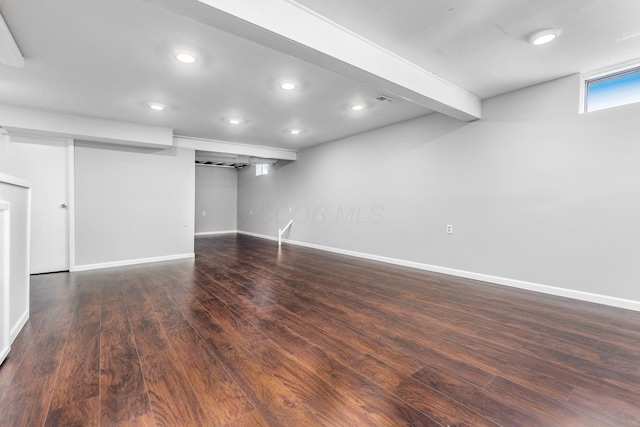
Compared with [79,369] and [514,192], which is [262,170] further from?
[79,369]

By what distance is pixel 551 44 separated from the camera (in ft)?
8.24

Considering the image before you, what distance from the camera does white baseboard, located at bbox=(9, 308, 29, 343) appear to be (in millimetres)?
2145

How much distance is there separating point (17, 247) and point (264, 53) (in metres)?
2.62

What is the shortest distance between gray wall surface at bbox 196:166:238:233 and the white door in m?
4.82

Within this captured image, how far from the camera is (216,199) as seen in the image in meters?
9.87

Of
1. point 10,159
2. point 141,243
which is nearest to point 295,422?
point 141,243

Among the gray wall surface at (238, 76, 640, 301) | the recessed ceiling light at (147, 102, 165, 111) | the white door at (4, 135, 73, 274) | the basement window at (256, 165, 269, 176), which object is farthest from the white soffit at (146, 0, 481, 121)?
the basement window at (256, 165, 269, 176)

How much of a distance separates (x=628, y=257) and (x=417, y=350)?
103 inches

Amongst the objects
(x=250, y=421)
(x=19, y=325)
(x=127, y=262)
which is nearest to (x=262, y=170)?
(x=127, y=262)

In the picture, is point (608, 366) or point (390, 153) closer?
point (608, 366)

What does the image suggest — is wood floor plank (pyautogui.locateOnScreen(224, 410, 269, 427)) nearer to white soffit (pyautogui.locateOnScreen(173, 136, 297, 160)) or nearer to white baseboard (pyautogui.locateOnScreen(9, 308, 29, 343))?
white baseboard (pyautogui.locateOnScreen(9, 308, 29, 343))

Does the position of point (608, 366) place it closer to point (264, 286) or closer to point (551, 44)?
point (551, 44)

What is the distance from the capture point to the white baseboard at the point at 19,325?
2145 millimetres

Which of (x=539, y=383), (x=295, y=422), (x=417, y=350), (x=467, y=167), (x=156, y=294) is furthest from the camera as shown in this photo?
(x=467, y=167)
